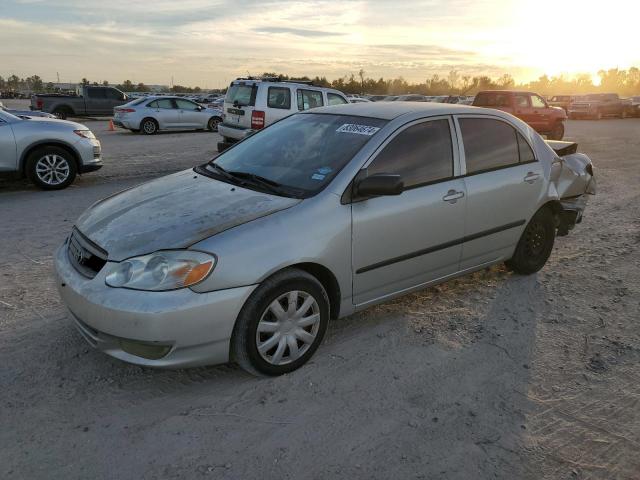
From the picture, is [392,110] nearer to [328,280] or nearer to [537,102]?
[328,280]

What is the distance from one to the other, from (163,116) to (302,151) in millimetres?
17108

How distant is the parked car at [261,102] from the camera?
1216 cm

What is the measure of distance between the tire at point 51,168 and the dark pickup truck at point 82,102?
17.4 metres

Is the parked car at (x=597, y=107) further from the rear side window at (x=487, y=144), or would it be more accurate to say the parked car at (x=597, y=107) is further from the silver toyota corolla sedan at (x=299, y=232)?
the rear side window at (x=487, y=144)

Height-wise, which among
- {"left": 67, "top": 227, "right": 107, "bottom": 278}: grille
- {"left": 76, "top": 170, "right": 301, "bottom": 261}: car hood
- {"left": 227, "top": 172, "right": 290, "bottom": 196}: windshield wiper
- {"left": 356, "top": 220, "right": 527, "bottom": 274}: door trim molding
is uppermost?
{"left": 227, "top": 172, "right": 290, "bottom": 196}: windshield wiper

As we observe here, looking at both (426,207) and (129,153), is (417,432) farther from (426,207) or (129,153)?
(129,153)

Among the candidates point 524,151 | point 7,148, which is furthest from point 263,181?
point 7,148

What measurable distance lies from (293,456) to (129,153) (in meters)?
12.4

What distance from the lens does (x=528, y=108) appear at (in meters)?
18.2

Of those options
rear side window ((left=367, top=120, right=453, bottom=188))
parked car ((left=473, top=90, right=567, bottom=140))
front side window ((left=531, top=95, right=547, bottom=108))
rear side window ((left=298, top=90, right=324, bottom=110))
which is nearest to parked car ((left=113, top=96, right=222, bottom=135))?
rear side window ((left=298, top=90, right=324, bottom=110))

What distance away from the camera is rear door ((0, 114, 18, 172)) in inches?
313

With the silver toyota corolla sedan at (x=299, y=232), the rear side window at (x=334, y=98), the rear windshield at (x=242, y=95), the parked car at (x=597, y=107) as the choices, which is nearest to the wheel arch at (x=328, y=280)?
the silver toyota corolla sedan at (x=299, y=232)

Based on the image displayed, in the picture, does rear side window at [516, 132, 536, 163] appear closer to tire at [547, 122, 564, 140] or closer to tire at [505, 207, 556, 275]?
tire at [505, 207, 556, 275]

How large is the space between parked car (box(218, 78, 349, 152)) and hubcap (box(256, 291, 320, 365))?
30.2 feet
